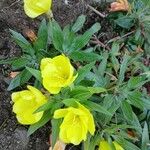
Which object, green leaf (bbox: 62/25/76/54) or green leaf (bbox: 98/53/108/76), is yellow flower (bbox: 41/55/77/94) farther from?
green leaf (bbox: 98/53/108/76)

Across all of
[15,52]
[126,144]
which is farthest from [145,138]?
[15,52]

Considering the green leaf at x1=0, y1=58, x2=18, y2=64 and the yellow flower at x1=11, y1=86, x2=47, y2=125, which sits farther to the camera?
the green leaf at x1=0, y1=58, x2=18, y2=64

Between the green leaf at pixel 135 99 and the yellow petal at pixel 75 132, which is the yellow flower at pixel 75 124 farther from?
the green leaf at pixel 135 99

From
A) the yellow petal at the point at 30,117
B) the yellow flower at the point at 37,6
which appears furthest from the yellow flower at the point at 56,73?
the yellow flower at the point at 37,6

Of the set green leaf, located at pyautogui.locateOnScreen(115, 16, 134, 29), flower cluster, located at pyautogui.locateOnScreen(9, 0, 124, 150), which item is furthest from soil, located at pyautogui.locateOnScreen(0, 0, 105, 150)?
flower cluster, located at pyautogui.locateOnScreen(9, 0, 124, 150)

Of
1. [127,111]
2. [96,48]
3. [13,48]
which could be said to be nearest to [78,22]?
[96,48]

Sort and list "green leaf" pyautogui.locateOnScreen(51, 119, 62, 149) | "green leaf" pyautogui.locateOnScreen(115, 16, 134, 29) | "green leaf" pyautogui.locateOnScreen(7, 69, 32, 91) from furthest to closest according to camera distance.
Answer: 1. "green leaf" pyautogui.locateOnScreen(115, 16, 134, 29)
2. "green leaf" pyautogui.locateOnScreen(7, 69, 32, 91)
3. "green leaf" pyautogui.locateOnScreen(51, 119, 62, 149)
